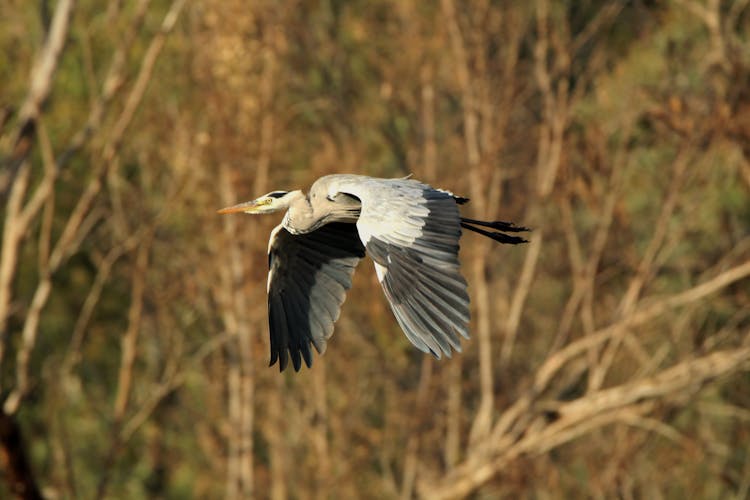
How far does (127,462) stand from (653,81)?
8.55m

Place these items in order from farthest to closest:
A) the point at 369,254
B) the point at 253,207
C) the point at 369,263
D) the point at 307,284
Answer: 1. the point at 369,263
2. the point at 253,207
3. the point at 307,284
4. the point at 369,254

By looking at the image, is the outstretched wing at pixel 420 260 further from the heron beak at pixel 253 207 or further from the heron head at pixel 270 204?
the heron beak at pixel 253 207

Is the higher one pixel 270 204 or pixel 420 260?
pixel 270 204

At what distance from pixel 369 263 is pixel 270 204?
6.32m

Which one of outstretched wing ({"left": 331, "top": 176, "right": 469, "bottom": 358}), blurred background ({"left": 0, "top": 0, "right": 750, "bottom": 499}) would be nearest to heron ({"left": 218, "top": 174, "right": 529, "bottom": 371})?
outstretched wing ({"left": 331, "top": 176, "right": 469, "bottom": 358})

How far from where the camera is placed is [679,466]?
16.1 metres

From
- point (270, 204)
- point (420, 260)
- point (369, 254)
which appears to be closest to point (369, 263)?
point (270, 204)

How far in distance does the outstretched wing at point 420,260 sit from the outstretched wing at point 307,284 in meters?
1.06

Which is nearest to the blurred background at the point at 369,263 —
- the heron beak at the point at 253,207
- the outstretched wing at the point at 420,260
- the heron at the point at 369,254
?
the heron beak at the point at 253,207

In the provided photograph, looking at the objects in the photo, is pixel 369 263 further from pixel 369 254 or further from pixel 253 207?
pixel 369 254

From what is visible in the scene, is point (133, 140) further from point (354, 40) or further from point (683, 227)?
point (683, 227)

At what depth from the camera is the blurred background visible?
1170cm

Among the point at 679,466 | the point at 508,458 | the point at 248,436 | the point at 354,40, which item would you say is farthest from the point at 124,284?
the point at 508,458

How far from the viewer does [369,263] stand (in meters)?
14.2
